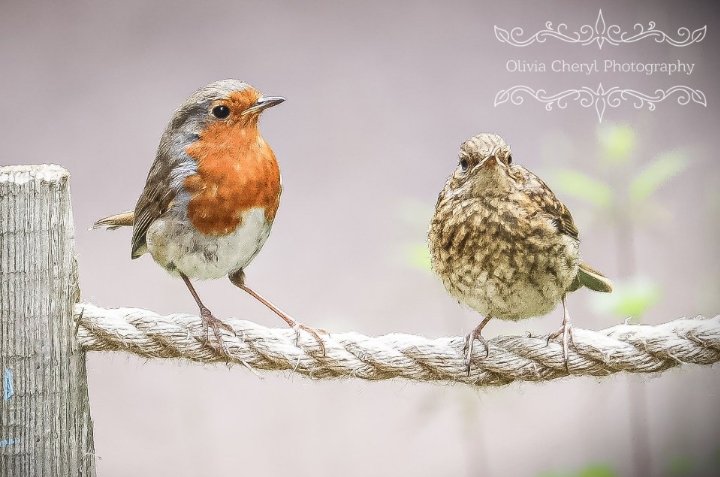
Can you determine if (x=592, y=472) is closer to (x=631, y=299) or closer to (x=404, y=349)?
(x=631, y=299)

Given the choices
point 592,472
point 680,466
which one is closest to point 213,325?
point 592,472

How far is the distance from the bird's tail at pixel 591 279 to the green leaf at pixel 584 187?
0.43 meters

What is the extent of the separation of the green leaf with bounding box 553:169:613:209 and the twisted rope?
0.67 metres

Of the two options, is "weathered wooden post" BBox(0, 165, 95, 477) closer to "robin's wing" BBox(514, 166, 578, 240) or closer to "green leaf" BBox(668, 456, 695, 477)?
"robin's wing" BBox(514, 166, 578, 240)

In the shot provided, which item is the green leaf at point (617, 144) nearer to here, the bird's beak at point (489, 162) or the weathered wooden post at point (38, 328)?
the bird's beak at point (489, 162)

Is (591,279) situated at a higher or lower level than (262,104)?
lower

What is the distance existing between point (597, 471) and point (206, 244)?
1.57m

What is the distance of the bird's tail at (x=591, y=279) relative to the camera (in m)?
2.20

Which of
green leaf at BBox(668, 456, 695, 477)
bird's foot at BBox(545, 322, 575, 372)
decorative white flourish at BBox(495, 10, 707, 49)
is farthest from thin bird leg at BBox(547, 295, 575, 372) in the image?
green leaf at BBox(668, 456, 695, 477)

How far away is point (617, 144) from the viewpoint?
8.80 ft

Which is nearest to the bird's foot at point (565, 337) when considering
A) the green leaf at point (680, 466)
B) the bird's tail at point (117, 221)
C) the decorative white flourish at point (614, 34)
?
the bird's tail at point (117, 221)

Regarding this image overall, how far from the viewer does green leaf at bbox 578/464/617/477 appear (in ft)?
9.83

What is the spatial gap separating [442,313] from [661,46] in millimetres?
1210

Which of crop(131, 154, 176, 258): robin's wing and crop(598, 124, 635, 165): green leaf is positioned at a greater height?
crop(598, 124, 635, 165): green leaf
